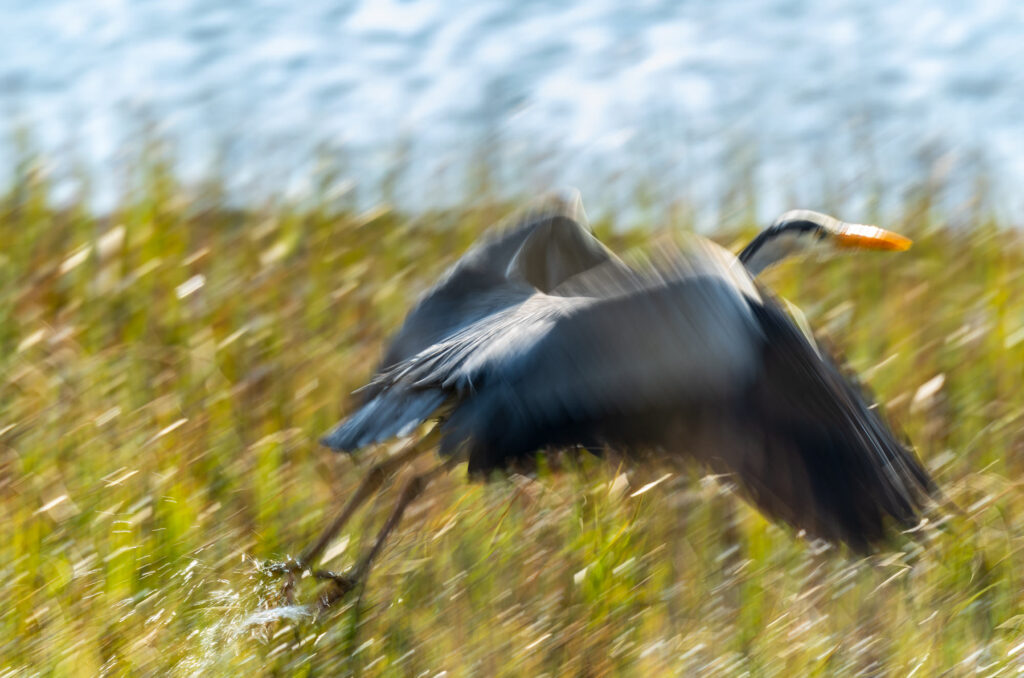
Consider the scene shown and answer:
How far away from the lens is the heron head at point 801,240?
3068 mm

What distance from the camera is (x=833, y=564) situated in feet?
8.46

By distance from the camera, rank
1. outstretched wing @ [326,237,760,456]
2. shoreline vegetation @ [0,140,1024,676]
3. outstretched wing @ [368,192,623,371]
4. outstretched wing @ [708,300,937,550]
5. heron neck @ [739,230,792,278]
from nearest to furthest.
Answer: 1. outstretched wing @ [326,237,760,456]
2. outstretched wing @ [708,300,937,550]
3. shoreline vegetation @ [0,140,1024,676]
4. outstretched wing @ [368,192,623,371]
5. heron neck @ [739,230,792,278]

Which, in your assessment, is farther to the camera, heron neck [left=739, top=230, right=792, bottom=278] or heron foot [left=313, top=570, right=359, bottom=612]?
heron neck [left=739, top=230, right=792, bottom=278]

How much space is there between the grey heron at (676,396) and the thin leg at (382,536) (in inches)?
0.5

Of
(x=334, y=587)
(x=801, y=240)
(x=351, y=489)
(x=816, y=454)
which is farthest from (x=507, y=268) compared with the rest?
(x=816, y=454)

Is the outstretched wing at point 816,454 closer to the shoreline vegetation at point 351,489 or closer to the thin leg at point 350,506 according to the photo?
the shoreline vegetation at point 351,489

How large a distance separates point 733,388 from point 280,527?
113 cm

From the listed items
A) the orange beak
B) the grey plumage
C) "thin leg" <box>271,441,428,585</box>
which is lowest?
the orange beak

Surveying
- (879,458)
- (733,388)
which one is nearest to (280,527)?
(733,388)

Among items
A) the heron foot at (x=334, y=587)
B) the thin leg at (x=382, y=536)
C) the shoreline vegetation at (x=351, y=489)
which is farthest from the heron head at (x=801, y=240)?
the heron foot at (x=334, y=587)

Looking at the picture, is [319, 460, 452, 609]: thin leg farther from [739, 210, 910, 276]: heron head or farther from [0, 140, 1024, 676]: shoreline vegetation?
[739, 210, 910, 276]: heron head

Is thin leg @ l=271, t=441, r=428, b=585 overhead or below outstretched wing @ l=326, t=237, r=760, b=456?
below

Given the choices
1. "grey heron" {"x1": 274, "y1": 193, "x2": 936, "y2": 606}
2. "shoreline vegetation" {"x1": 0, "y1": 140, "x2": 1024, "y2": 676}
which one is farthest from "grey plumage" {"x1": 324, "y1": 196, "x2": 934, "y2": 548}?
"shoreline vegetation" {"x1": 0, "y1": 140, "x2": 1024, "y2": 676}

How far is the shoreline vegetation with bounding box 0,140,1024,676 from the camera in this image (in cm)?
226
